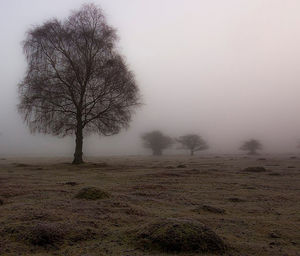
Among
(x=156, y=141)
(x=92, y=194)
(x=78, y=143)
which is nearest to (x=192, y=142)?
(x=156, y=141)

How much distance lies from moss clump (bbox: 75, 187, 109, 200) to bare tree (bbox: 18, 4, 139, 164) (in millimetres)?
14035

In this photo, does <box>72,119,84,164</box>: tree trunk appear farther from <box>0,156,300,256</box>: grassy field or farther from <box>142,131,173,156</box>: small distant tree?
<box>142,131,173,156</box>: small distant tree

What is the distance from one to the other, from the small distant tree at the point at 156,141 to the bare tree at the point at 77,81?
47935 mm

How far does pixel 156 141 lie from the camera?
68.4 meters

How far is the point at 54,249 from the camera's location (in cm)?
311

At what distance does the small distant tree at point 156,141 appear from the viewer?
6856 centimetres

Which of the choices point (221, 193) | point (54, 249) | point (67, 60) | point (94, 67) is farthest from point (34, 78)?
point (54, 249)

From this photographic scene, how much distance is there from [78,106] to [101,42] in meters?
5.84

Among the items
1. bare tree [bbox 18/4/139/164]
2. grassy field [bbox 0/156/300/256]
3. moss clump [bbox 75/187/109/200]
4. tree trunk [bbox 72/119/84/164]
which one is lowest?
grassy field [bbox 0/156/300/256]

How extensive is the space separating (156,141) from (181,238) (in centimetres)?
6531

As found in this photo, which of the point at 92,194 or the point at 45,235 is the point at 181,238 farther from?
the point at 92,194

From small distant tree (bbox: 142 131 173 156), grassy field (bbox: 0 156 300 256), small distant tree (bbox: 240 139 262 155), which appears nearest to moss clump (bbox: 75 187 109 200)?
grassy field (bbox: 0 156 300 256)

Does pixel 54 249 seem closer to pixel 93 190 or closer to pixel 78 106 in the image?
pixel 93 190

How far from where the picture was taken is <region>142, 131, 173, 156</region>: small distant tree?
6856 cm
